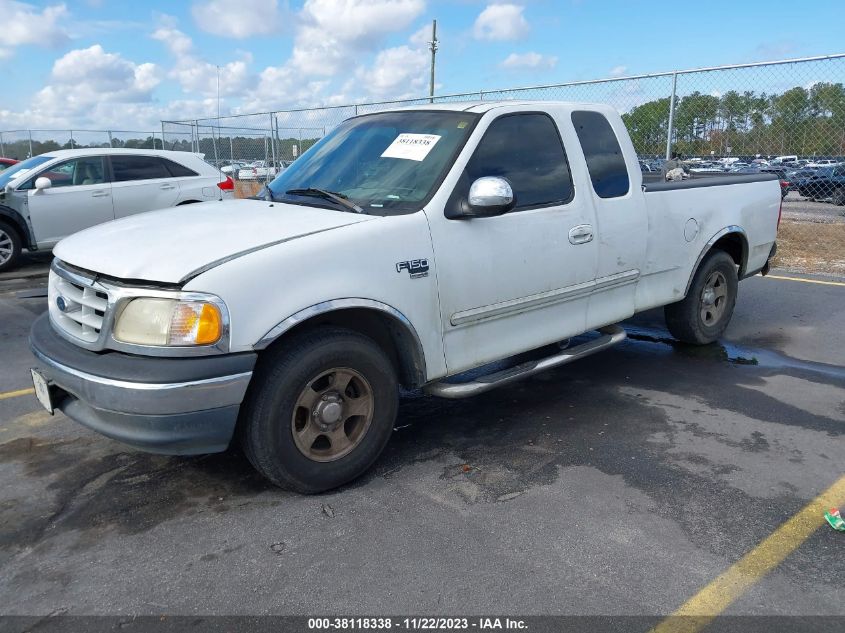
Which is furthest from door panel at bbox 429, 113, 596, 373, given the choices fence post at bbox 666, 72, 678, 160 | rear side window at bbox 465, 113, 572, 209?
fence post at bbox 666, 72, 678, 160

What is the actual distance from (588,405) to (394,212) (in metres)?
2.04

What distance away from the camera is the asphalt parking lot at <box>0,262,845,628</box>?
105 inches

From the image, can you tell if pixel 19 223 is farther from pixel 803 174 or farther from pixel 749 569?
pixel 803 174

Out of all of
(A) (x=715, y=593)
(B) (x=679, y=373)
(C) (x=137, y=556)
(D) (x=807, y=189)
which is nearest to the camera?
(A) (x=715, y=593)

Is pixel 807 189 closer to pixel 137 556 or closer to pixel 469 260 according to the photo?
pixel 469 260

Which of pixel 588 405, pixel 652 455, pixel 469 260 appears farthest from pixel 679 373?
pixel 469 260

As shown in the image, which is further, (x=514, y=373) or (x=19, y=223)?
(x=19, y=223)

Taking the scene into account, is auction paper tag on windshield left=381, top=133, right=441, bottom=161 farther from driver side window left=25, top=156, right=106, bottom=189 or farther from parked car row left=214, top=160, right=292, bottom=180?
parked car row left=214, top=160, right=292, bottom=180

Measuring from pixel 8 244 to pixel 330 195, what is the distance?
323 inches

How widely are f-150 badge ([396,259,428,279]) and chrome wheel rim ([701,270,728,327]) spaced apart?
10.4 ft

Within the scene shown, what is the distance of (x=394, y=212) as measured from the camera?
3566 millimetres

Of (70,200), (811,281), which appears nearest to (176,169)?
(70,200)

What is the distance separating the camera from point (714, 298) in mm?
5852

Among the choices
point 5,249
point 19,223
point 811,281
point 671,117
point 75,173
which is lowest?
point 811,281
